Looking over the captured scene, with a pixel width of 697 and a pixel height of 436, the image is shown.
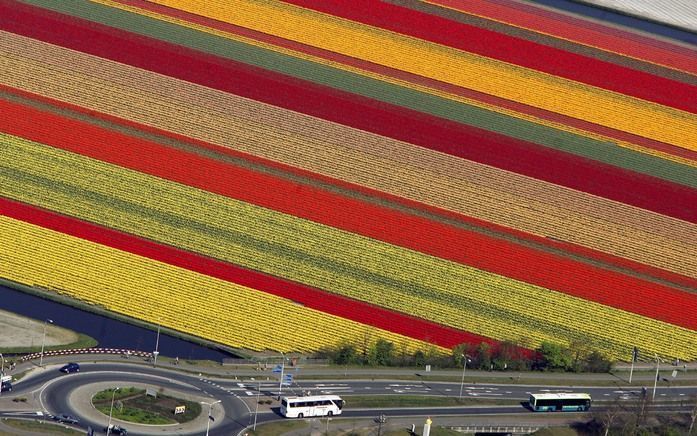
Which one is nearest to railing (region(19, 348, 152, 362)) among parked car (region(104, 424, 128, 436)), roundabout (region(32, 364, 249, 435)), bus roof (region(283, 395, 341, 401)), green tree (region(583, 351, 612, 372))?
roundabout (region(32, 364, 249, 435))

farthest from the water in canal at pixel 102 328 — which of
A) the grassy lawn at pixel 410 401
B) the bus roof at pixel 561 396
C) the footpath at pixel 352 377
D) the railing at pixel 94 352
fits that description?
the bus roof at pixel 561 396

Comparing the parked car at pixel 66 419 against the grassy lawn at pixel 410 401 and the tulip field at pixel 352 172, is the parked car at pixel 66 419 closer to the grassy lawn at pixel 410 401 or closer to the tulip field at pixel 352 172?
the grassy lawn at pixel 410 401

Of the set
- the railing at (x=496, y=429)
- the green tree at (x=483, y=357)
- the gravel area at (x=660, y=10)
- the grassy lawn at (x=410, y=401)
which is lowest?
the railing at (x=496, y=429)

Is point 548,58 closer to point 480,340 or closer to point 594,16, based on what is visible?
point 594,16

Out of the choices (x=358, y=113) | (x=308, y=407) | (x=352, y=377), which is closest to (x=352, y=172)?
(x=358, y=113)

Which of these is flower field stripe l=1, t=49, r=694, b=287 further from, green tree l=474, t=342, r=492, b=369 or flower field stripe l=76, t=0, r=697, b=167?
green tree l=474, t=342, r=492, b=369

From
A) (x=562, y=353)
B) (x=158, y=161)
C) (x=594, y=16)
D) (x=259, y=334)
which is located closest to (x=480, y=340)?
(x=562, y=353)

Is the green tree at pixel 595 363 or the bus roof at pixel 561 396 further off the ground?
the green tree at pixel 595 363

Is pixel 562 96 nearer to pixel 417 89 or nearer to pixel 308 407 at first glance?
pixel 417 89
